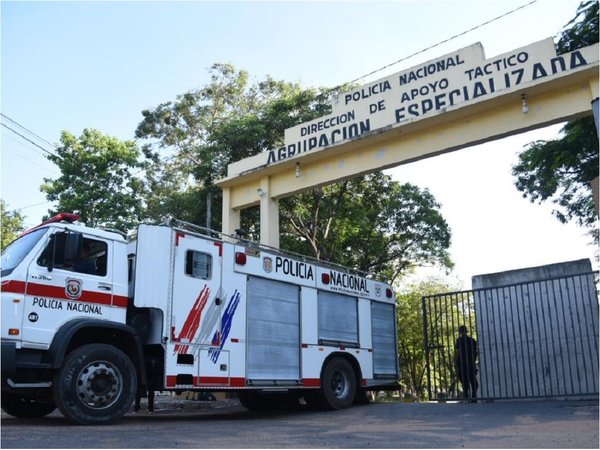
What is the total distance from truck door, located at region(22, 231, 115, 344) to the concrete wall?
8.44 meters

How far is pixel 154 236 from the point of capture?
359 inches

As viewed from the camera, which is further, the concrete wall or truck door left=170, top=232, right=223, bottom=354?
the concrete wall

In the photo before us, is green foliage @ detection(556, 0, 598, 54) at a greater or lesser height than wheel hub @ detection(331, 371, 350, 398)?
greater

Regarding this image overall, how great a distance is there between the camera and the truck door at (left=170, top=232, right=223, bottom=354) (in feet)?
29.8

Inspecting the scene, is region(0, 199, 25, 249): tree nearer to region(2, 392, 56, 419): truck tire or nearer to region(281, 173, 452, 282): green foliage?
region(281, 173, 452, 282): green foliage

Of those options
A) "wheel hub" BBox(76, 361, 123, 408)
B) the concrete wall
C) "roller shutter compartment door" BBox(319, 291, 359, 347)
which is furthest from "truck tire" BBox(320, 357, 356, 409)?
"wheel hub" BBox(76, 361, 123, 408)

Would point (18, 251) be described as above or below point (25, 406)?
above

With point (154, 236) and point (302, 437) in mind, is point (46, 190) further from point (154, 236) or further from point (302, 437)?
point (302, 437)

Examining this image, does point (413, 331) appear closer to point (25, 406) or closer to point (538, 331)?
point (538, 331)

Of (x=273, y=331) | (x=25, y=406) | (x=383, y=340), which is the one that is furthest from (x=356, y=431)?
(x=383, y=340)

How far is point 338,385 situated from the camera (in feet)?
39.2

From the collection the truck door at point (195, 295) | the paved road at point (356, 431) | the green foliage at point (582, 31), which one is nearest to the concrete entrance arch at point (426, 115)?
the green foliage at point (582, 31)

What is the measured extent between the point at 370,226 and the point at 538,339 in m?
10.7

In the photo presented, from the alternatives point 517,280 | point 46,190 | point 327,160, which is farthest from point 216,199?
point 517,280
